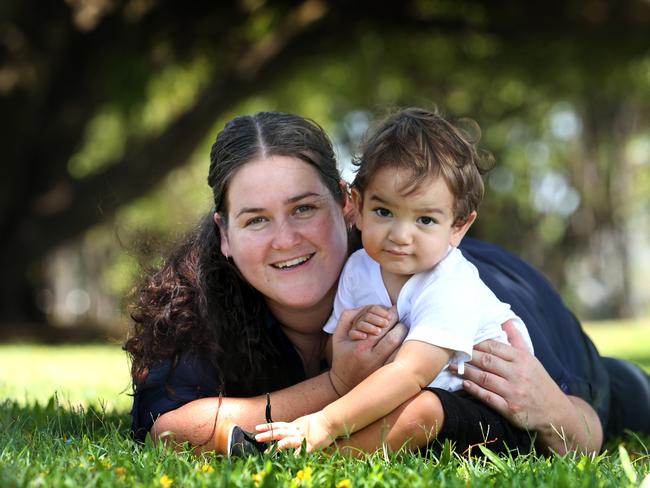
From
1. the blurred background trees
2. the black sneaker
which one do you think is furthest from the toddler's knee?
the blurred background trees

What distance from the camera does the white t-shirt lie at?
3369mm

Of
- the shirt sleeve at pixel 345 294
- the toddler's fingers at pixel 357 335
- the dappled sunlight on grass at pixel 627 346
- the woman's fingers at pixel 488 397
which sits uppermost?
the shirt sleeve at pixel 345 294

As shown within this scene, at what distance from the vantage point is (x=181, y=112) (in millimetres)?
15852

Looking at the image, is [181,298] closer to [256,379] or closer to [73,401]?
[256,379]

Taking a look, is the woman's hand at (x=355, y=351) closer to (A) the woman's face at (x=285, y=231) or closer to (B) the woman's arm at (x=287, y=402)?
(B) the woman's arm at (x=287, y=402)

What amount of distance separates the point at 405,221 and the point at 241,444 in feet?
3.38

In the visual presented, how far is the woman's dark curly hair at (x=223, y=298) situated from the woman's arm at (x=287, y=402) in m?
0.25

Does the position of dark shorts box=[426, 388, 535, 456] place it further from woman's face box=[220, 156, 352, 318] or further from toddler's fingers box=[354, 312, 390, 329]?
woman's face box=[220, 156, 352, 318]

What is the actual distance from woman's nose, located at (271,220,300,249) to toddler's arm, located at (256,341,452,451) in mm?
668

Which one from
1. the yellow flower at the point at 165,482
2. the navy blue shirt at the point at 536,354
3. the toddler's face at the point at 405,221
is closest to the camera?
the yellow flower at the point at 165,482

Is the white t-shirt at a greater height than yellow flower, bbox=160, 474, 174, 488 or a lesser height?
greater

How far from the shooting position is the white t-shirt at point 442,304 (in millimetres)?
3369

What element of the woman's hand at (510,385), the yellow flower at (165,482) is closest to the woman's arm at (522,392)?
the woman's hand at (510,385)

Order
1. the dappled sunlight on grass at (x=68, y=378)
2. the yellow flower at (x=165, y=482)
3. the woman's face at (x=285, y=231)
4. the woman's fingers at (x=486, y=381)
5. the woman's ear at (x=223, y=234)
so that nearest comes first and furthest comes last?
the yellow flower at (x=165, y=482) < the woman's fingers at (x=486, y=381) < the woman's face at (x=285, y=231) < the woman's ear at (x=223, y=234) < the dappled sunlight on grass at (x=68, y=378)
